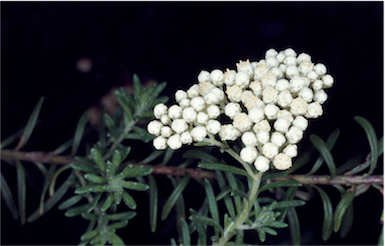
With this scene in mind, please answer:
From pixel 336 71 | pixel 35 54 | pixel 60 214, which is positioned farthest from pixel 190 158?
pixel 35 54

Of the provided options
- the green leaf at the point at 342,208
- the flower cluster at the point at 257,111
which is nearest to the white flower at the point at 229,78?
the flower cluster at the point at 257,111

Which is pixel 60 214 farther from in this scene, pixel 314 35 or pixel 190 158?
pixel 314 35

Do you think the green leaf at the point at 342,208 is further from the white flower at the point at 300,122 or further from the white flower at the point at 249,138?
the white flower at the point at 249,138

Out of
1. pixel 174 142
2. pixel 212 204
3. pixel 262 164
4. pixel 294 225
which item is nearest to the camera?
pixel 262 164

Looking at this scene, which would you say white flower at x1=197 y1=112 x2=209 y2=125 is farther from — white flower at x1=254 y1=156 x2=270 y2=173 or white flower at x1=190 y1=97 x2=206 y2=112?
white flower at x1=254 y1=156 x2=270 y2=173

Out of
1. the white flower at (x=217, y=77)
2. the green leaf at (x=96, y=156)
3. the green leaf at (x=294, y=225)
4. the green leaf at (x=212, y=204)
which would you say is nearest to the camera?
the white flower at (x=217, y=77)

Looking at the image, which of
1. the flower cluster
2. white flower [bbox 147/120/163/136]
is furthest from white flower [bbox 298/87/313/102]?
white flower [bbox 147/120/163/136]

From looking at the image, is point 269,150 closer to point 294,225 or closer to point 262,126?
point 262,126

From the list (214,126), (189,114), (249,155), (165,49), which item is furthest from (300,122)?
(165,49)
